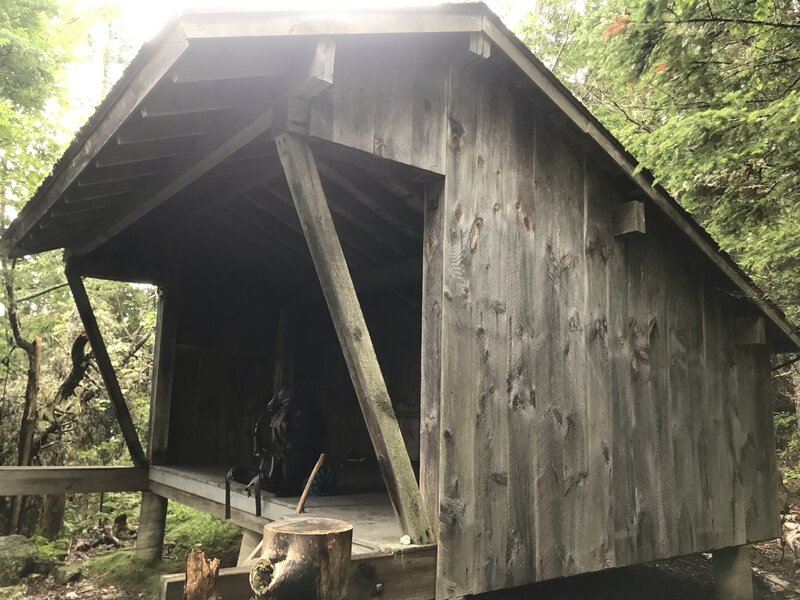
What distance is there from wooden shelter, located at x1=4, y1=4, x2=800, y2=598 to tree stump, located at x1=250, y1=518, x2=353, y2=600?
0.54m

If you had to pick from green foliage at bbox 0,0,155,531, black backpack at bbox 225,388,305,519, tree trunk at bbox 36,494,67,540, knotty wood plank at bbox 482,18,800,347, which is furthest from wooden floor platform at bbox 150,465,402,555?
green foliage at bbox 0,0,155,531

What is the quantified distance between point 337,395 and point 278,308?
1.46 m

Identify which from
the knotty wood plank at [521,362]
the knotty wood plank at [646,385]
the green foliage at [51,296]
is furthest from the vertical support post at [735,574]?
the green foliage at [51,296]

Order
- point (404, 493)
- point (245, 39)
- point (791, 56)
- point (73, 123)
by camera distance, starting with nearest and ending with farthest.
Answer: point (245, 39) < point (404, 493) < point (791, 56) < point (73, 123)

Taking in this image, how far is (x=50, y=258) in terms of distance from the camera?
9.45 metres

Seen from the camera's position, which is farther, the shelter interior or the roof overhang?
the shelter interior

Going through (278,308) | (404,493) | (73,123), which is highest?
(73,123)

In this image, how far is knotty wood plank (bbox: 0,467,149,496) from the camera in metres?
6.31

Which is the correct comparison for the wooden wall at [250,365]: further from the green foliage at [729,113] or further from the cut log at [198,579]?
the cut log at [198,579]

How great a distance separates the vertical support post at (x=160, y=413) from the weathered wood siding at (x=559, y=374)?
443 cm

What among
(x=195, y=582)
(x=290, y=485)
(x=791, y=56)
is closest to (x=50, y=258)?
(x=290, y=485)

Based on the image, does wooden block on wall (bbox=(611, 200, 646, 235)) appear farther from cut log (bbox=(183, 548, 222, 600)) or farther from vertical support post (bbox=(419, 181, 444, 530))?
cut log (bbox=(183, 548, 222, 600))

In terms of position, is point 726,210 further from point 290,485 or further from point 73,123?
point 73,123

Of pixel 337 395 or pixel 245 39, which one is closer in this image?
pixel 245 39
